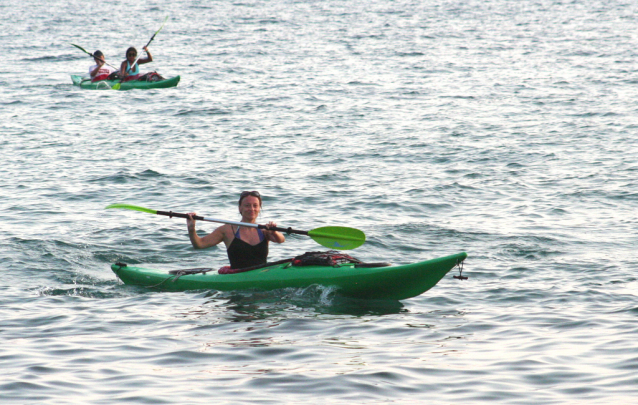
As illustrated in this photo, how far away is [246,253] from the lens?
8.10 meters

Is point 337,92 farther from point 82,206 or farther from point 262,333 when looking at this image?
point 262,333

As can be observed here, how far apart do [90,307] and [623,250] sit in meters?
6.01

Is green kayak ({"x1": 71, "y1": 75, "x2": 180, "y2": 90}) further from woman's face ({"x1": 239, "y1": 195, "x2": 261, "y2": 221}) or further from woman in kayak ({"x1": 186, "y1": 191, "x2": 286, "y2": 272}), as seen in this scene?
woman's face ({"x1": 239, "y1": 195, "x2": 261, "y2": 221})

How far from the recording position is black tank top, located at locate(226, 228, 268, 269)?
8078 mm

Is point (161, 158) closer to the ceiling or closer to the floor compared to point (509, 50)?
closer to the floor

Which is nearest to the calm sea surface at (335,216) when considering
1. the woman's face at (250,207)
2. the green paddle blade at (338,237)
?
the green paddle blade at (338,237)

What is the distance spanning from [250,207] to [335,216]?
3720mm

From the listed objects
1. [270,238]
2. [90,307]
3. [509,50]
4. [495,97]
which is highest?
[509,50]

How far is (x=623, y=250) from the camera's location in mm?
9484

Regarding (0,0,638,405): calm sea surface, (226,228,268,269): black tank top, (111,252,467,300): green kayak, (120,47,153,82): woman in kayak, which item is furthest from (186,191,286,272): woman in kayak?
(120,47,153,82): woman in kayak

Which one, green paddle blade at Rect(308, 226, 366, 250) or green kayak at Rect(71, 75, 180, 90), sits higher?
green kayak at Rect(71, 75, 180, 90)

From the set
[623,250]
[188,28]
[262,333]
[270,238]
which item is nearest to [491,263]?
[623,250]

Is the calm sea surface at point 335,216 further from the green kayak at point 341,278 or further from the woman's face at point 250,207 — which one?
the woman's face at point 250,207

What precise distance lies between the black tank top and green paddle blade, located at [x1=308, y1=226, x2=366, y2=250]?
1.68 ft
